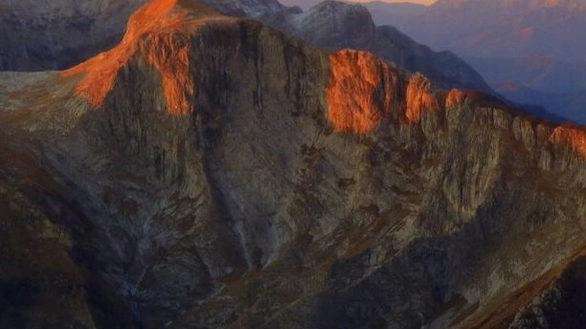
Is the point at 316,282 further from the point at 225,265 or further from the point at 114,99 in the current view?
the point at 114,99

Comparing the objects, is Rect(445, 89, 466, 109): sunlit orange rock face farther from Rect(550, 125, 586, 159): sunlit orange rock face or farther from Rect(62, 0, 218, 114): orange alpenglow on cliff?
Rect(62, 0, 218, 114): orange alpenglow on cliff

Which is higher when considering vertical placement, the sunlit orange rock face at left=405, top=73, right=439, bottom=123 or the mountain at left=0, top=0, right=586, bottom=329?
the sunlit orange rock face at left=405, top=73, right=439, bottom=123

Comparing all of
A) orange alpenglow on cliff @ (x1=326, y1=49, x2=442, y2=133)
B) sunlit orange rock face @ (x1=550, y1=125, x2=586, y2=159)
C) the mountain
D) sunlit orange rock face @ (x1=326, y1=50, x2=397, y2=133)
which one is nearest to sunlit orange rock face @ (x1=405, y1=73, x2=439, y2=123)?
orange alpenglow on cliff @ (x1=326, y1=49, x2=442, y2=133)

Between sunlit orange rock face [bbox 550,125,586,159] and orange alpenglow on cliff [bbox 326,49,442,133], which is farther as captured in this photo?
orange alpenglow on cliff [bbox 326,49,442,133]

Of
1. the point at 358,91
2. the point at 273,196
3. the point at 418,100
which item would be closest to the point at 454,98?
the point at 418,100

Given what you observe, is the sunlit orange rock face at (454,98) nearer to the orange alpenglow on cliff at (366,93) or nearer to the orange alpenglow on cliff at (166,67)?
the orange alpenglow on cliff at (366,93)

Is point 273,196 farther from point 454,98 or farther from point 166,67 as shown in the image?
point 454,98
